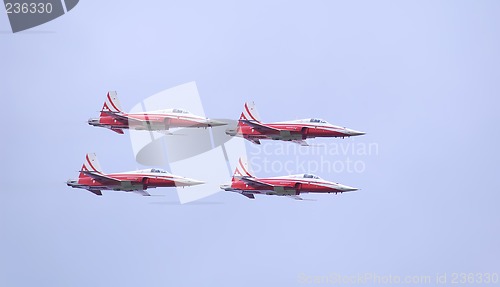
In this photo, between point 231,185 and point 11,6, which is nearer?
point 231,185

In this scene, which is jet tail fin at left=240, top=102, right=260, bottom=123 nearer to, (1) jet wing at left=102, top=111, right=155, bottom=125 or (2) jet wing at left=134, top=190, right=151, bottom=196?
(1) jet wing at left=102, top=111, right=155, bottom=125

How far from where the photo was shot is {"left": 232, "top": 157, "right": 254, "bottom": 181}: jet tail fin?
89.1 metres

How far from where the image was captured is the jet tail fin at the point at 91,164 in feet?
290

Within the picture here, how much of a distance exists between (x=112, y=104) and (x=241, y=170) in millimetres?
12851

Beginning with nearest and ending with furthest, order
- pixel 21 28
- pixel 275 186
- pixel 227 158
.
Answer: pixel 275 186
pixel 227 158
pixel 21 28

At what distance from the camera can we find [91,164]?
3494 inches

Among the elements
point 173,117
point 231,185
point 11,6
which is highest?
point 11,6

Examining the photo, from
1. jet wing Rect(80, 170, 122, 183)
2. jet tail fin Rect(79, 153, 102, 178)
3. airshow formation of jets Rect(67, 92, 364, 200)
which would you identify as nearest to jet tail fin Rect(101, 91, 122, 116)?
airshow formation of jets Rect(67, 92, 364, 200)

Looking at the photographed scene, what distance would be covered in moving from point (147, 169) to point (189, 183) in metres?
3.69

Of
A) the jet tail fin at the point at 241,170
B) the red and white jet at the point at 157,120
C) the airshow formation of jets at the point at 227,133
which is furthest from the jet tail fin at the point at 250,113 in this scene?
the jet tail fin at the point at 241,170

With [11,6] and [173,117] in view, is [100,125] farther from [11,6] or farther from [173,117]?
[11,6]

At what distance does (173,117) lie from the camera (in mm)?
89938

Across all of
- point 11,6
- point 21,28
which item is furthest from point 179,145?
point 21,28

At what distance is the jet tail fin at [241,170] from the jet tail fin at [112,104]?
37.1ft
